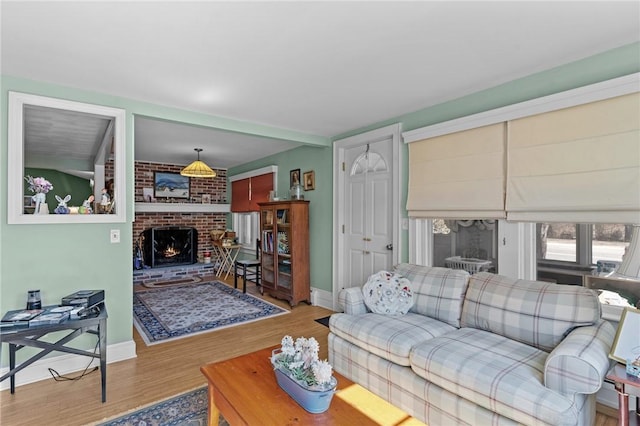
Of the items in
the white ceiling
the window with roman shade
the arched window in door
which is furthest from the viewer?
the window with roman shade

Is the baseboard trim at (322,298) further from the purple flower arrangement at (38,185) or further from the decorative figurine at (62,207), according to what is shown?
the purple flower arrangement at (38,185)

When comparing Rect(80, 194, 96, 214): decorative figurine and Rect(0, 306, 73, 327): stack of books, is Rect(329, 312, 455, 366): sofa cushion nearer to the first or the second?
Rect(0, 306, 73, 327): stack of books

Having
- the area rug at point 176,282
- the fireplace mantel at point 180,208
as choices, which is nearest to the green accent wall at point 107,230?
the area rug at point 176,282

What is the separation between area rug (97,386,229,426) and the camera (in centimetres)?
199

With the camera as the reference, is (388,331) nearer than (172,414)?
No

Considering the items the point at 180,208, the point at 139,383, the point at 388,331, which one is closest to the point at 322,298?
the point at 388,331

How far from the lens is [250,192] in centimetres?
644

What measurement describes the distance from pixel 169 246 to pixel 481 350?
6.33 metres

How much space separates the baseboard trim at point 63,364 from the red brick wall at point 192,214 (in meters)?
3.97

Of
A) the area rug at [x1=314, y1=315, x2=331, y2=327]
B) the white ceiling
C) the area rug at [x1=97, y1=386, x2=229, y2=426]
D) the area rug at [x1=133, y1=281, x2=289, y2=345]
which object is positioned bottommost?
the area rug at [x1=314, y1=315, x2=331, y2=327]

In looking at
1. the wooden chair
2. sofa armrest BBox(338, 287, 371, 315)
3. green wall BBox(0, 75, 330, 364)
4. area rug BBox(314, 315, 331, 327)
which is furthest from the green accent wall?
the wooden chair

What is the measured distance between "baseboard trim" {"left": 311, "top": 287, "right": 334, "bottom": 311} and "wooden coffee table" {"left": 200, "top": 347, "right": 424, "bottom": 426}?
104 inches

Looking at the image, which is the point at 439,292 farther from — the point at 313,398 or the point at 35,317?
the point at 35,317

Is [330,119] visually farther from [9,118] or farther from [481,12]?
[9,118]
